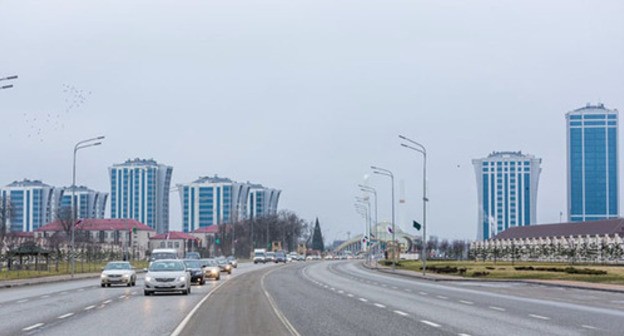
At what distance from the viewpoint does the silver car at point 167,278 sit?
38.5 meters

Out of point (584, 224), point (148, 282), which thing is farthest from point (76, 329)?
point (584, 224)

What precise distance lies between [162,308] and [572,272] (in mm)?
40616

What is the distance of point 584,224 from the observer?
143875mm

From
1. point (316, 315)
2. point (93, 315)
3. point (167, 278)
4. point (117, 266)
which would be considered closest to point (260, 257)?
point (117, 266)

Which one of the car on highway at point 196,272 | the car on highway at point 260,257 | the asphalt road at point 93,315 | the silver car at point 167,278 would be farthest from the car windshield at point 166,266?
the car on highway at point 260,257

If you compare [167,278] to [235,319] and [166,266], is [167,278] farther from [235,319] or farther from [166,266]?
[235,319]

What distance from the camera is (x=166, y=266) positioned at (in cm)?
3941

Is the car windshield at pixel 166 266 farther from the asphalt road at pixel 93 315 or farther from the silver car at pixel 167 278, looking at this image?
the asphalt road at pixel 93 315

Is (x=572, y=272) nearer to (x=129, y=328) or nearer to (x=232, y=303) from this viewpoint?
(x=232, y=303)

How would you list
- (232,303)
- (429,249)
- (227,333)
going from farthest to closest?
(429,249)
(232,303)
(227,333)

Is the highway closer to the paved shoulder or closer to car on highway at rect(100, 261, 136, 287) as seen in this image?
the paved shoulder

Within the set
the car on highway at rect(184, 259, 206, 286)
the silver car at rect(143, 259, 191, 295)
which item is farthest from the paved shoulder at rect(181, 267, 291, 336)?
the car on highway at rect(184, 259, 206, 286)

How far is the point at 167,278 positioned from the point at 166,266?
1.00 metres

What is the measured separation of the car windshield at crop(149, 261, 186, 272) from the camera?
3925 centimetres
